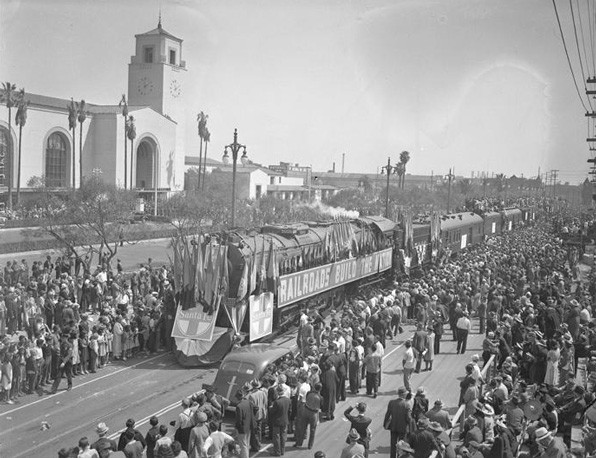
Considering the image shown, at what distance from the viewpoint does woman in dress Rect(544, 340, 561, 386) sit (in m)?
14.3

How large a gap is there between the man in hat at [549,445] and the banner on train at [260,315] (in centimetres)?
1023

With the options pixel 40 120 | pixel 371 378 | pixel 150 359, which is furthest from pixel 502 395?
pixel 40 120

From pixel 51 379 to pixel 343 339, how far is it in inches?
272

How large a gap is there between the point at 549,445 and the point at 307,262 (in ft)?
46.5

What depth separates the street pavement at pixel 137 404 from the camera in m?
12.6

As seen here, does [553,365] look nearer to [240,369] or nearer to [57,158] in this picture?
[240,369]

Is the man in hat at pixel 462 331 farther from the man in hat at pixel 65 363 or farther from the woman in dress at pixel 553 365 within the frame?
the man in hat at pixel 65 363

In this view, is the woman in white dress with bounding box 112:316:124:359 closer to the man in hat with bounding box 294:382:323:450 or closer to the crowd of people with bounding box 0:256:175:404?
the crowd of people with bounding box 0:256:175:404

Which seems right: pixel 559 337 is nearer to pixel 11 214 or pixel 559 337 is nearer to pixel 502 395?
pixel 502 395

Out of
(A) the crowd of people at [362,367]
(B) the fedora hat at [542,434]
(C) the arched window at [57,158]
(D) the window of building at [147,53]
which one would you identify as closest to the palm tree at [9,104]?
(C) the arched window at [57,158]

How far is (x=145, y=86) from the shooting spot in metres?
93.7

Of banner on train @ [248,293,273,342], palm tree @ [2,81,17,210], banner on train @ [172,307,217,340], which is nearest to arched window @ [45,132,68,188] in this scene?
palm tree @ [2,81,17,210]

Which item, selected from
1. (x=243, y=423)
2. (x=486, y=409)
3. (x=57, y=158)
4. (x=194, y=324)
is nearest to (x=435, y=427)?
(x=486, y=409)

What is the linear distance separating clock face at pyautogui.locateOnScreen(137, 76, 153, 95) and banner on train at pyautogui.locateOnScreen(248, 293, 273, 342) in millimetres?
78580
